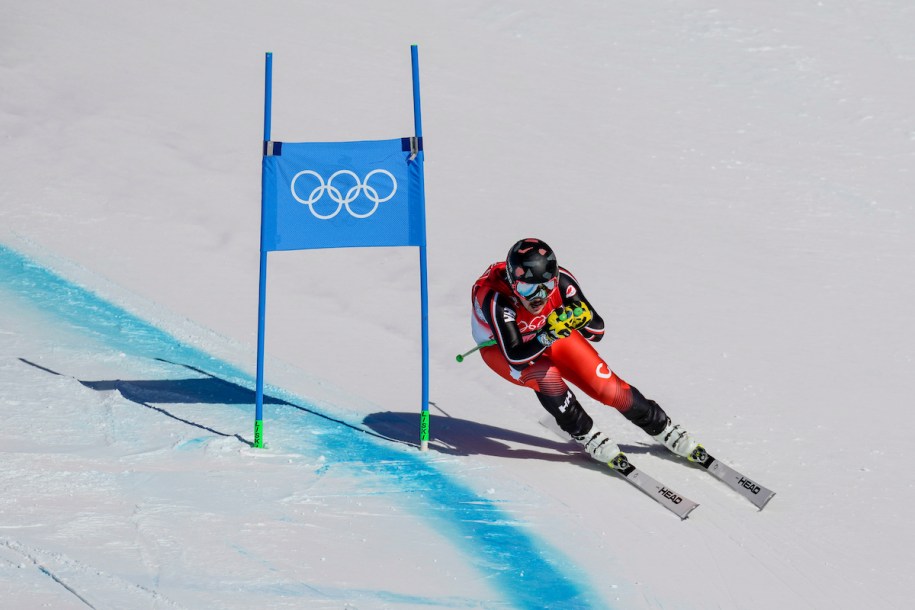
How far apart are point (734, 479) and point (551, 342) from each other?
1354mm

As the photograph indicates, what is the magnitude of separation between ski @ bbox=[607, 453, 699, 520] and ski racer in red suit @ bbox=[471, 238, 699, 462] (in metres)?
0.07

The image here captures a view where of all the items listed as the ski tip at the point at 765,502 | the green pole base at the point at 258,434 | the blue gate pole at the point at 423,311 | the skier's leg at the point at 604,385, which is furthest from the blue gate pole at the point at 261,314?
the ski tip at the point at 765,502

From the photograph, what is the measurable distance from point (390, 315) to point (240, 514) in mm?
3160

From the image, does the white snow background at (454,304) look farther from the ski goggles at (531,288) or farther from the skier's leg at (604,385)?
the ski goggles at (531,288)

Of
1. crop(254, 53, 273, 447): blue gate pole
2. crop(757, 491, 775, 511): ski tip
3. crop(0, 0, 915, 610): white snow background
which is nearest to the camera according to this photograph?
crop(0, 0, 915, 610): white snow background

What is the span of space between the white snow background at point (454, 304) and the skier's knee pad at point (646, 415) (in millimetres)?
247

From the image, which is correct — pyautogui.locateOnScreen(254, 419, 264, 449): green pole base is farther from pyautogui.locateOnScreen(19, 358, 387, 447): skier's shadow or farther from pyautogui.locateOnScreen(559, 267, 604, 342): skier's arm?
pyautogui.locateOnScreen(559, 267, 604, 342): skier's arm

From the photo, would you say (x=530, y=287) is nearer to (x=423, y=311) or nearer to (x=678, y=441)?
(x=423, y=311)

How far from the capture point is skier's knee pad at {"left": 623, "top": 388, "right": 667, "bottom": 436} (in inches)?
285

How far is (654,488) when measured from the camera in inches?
278

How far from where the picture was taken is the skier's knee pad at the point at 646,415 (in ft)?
23.8

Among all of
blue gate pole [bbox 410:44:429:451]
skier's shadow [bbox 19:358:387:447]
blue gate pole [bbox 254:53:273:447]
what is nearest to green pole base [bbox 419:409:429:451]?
blue gate pole [bbox 410:44:429:451]

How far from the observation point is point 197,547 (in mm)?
6102

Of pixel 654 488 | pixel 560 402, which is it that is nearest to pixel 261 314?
pixel 560 402
